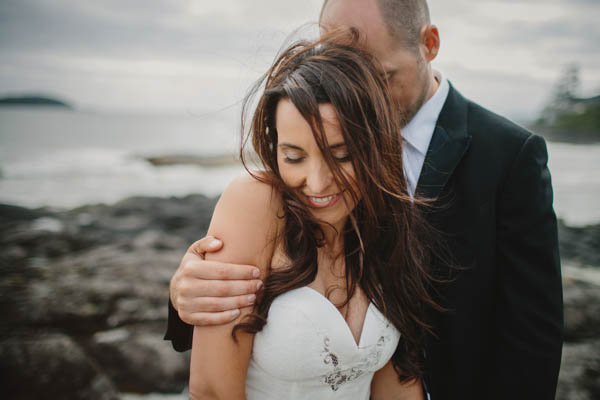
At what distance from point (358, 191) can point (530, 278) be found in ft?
3.75

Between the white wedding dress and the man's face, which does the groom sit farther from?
the white wedding dress

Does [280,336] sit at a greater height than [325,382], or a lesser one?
greater

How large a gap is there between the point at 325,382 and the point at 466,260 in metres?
1.03

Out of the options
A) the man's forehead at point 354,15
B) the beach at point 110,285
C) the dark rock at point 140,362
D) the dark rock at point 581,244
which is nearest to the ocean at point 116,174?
the beach at point 110,285

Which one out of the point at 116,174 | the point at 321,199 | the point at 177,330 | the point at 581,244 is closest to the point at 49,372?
the point at 177,330

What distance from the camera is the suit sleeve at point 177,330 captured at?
2041 mm

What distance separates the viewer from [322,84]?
147 cm

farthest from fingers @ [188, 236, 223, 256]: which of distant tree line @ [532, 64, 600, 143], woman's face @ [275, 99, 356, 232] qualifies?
distant tree line @ [532, 64, 600, 143]

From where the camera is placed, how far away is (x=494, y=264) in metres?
2.03

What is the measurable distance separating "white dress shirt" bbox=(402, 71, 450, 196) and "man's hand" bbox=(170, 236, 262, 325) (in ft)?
3.85

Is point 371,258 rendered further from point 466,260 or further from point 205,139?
point 205,139

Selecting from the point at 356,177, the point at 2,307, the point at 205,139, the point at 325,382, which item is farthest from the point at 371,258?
the point at 205,139

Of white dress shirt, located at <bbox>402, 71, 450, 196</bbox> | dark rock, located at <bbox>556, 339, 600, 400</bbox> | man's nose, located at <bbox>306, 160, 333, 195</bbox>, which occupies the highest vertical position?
white dress shirt, located at <bbox>402, 71, 450, 196</bbox>

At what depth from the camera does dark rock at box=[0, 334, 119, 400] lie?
312 cm
